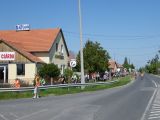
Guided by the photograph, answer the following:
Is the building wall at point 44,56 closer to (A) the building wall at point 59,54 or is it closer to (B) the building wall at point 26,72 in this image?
(A) the building wall at point 59,54

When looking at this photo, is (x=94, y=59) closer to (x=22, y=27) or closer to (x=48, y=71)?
(x=22, y=27)

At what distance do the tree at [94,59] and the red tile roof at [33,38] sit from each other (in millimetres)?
10099

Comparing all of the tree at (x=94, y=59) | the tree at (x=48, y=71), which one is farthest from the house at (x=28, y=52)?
the tree at (x=94, y=59)

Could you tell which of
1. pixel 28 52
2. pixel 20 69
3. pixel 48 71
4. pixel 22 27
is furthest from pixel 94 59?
pixel 48 71

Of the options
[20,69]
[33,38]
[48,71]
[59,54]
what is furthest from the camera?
[59,54]

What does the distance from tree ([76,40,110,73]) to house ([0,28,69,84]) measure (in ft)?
19.5

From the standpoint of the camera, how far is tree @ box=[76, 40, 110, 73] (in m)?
66.1

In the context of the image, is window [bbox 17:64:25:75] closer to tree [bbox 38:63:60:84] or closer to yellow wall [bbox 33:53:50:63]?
tree [bbox 38:63:60:84]

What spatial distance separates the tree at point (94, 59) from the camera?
66125 millimetres

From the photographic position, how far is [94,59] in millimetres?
66188

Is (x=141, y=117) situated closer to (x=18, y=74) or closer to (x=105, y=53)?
(x=18, y=74)

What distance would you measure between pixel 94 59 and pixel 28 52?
17.6 meters

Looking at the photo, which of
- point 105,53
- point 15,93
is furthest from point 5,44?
point 105,53

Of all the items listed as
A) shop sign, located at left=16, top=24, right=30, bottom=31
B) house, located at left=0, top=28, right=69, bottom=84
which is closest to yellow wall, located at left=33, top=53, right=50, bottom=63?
house, located at left=0, top=28, right=69, bottom=84
